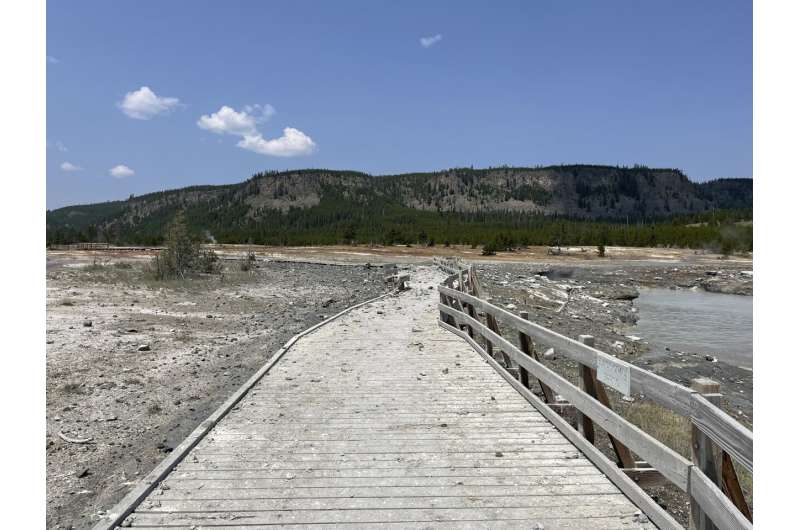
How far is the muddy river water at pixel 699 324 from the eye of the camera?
679 inches

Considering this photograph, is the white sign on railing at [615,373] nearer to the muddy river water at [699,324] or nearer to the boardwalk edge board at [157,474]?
the boardwalk edge board at [157,474]

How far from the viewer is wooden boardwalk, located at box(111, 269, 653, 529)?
12.8 feet

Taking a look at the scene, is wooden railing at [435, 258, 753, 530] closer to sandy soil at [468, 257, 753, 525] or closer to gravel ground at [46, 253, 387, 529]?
sandy soil at [468, 257, 753, 525]

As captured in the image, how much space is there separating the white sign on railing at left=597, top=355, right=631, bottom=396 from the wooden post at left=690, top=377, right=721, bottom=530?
2.46 feet

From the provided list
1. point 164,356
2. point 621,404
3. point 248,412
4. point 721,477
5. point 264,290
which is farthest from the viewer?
point 264,290

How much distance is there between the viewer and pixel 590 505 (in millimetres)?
4078

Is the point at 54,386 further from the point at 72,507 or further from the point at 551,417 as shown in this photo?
the point at 551,417

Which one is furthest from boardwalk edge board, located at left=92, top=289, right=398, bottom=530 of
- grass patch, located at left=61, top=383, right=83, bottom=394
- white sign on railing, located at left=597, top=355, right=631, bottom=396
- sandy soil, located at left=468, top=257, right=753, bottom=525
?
sandy soil, located at left=468, top=257, right=753, bottom=525

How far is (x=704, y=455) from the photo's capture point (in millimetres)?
3285

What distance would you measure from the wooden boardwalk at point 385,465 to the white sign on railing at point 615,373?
31.0 inches

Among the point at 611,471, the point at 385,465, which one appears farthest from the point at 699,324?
the point at 385,465
